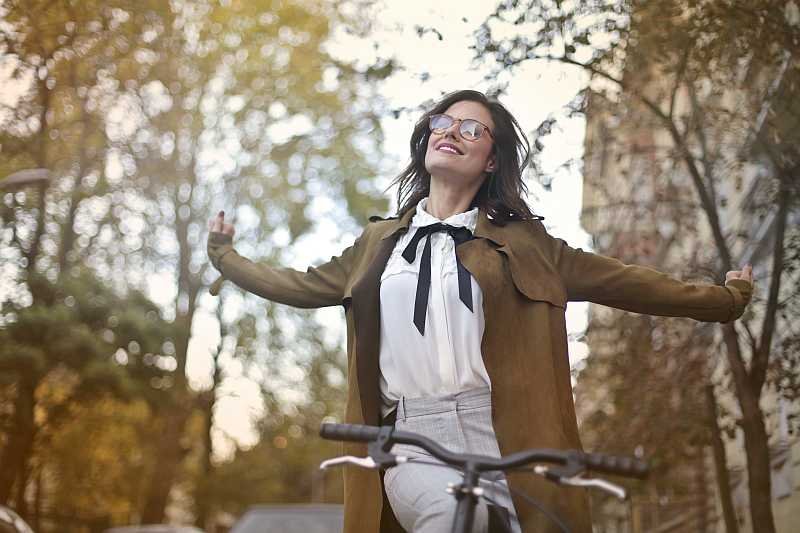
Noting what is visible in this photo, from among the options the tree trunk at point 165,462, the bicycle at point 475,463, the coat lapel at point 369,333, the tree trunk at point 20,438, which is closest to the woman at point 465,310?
the coat lapel at point 369,333

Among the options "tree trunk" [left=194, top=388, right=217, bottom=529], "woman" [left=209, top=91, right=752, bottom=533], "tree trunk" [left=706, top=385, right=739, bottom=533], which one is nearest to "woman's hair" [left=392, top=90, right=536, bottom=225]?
"woman" [left=209, top=91, right=752, bottom=533]

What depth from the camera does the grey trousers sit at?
2740 mm

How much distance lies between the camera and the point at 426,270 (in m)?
3.27

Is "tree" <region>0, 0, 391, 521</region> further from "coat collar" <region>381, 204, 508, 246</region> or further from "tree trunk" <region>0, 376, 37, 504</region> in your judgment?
"coat collar" <region>381, 204, 508, 246</region>

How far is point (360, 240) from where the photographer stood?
371cm

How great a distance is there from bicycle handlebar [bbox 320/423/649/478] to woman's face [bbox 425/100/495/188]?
1319mm

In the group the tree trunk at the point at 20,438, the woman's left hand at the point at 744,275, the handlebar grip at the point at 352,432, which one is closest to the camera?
the handlebar grip at the point at 352,432

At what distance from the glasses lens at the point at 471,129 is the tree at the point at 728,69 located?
337 centimetres

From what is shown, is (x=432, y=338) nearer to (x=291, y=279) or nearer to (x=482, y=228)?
(x=482, y=228)

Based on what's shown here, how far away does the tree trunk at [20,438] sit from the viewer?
1336 cm

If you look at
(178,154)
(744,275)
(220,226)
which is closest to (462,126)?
(220,226)

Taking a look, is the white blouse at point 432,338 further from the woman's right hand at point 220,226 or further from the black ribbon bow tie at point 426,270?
the woman's right hand at point 220,226

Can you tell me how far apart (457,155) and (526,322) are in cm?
69

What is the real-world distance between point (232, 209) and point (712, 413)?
12.0 metres
